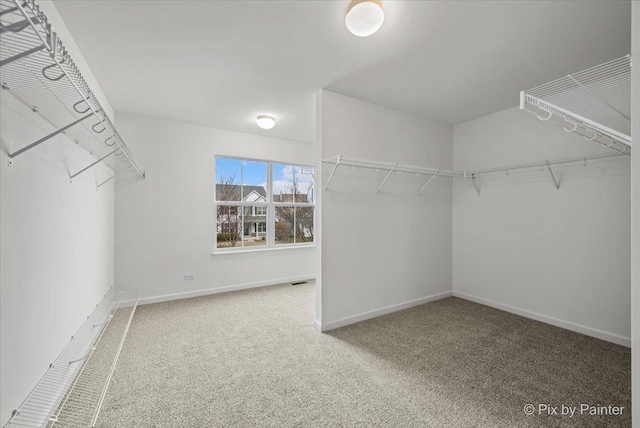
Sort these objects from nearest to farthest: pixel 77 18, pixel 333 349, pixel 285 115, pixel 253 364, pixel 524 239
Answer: pixel 77 18, pixel 253 364, pixel 333 349, pixel 524 239, pixel 285 115

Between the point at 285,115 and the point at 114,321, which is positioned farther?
the point at 285,115

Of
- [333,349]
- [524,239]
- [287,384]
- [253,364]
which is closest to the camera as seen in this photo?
[287,384]

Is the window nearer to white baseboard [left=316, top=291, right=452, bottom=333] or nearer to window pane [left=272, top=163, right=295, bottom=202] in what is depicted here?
window pane [left=272, top=163, right=295, bottom=202]

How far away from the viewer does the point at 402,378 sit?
2035 mm

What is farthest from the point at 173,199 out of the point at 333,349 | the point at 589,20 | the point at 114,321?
the point at 589,20

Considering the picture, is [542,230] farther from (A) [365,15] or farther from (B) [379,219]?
(A) [365,15]

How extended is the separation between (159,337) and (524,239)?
13.7ft

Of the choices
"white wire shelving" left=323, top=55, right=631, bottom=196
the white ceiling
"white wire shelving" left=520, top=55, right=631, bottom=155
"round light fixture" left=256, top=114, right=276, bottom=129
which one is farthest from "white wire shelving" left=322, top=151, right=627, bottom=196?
"round light fixture" left=256, top=114, right=276, bottom=129

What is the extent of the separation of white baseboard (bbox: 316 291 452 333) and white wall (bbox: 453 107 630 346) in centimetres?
52

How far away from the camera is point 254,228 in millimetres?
4617

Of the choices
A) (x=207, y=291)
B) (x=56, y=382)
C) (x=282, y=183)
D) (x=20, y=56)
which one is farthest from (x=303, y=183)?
(x=20, y=56)

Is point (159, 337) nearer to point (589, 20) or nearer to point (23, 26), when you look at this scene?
point (23, 26)

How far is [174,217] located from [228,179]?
39.6 inches

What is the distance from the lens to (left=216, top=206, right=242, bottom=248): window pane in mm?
4328
